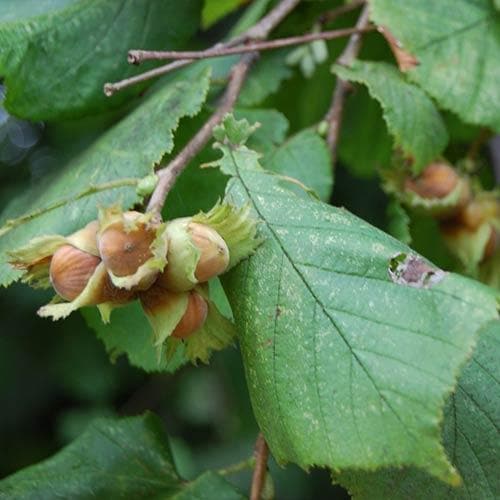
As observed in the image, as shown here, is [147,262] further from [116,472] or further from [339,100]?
[339,100]

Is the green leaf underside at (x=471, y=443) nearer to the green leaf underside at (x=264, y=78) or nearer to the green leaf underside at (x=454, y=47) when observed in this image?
the green leaf underside at (x=454, y=47)

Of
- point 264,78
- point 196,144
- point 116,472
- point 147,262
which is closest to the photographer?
point 147,262

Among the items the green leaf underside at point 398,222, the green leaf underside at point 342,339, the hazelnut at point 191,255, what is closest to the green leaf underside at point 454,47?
the green leaf underside at point 398,222

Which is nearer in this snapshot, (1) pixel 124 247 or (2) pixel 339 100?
(1) pixel 124 247

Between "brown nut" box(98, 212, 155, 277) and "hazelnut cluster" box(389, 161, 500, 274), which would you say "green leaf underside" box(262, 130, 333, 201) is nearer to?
"hazelnut cluster" box(389, 161, 500, 274)

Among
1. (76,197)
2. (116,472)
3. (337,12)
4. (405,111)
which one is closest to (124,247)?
(76,197)

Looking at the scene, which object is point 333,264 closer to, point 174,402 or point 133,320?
point 133,320
